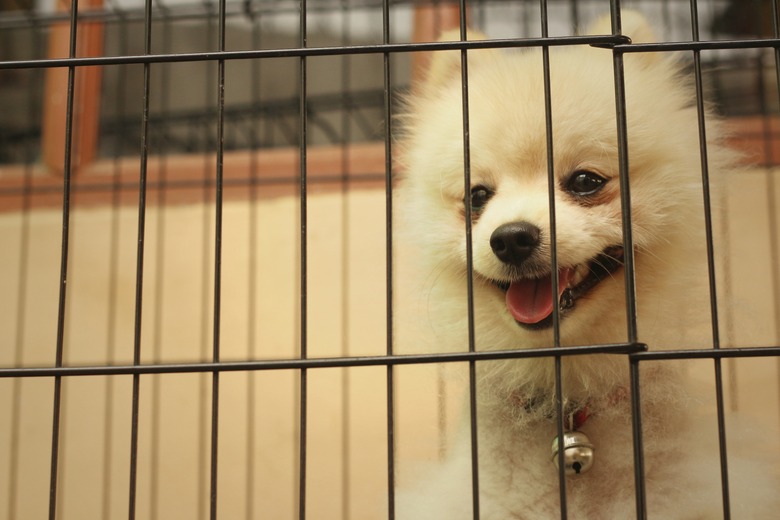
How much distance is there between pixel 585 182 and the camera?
1.52m

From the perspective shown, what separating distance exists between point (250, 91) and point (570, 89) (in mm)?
2150

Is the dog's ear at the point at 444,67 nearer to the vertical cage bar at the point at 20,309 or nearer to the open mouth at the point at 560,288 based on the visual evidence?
the open mouth at the point at 560,288

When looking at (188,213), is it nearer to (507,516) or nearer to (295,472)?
(295,472)

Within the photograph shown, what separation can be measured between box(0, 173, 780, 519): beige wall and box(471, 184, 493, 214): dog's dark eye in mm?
1236

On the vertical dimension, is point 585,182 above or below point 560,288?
above

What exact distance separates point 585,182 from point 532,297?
0.85ft

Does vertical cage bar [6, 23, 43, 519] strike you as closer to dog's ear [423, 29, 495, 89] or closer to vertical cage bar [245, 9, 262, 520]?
vertical cage bar [245, 9, 262, 520]

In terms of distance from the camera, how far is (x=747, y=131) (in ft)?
9.86

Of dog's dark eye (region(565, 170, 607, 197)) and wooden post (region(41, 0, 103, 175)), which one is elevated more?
wooden post (region(41, 0, 103, 175))

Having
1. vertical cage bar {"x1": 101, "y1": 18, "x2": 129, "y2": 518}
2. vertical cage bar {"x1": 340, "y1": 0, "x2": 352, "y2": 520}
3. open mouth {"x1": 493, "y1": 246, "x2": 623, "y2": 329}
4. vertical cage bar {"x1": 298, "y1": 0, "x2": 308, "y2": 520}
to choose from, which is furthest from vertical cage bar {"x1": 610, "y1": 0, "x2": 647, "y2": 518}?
vertical cage bar {"x1": 101, "y1": 18, "x2": 129, "y2": 518}

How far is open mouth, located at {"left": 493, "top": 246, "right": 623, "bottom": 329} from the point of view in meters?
1.47

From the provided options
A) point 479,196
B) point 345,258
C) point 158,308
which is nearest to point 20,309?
point 158,308

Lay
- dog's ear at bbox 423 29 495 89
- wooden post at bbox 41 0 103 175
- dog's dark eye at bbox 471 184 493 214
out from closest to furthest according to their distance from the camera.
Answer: dog's dark eye at bbox 471 184 493 214, dog's ear at bbox 423 29 495 89, wooden post at bbox 41 0 103 175

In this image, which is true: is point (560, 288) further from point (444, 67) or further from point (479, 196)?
point (444, 67)
